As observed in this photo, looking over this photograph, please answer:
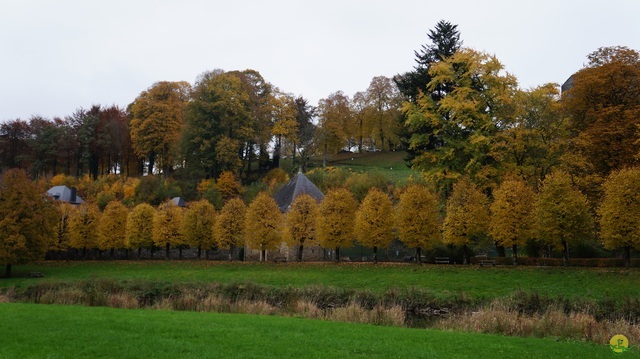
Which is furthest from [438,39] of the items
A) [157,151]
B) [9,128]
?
[9,128]

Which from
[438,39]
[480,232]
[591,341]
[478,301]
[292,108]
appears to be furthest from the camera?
[292,108]

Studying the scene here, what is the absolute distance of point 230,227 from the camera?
42.0 m

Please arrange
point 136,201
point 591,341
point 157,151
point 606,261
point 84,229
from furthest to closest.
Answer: point 157,151
point 136,201
point 84,229
point 606,261
point 591,341

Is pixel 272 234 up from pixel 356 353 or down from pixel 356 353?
up

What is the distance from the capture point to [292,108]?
2793 inches

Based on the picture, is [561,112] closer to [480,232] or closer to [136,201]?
[480,232]

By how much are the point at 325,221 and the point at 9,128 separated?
60512 millimetres

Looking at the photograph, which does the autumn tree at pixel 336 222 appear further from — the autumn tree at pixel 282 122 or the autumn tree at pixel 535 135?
the autumn tree at pixel 282 122

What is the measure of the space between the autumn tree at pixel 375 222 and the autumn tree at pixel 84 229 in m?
24.9

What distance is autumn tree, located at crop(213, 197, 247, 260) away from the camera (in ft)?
137

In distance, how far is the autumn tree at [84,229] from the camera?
45094 millimetres

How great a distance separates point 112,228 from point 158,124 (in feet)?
72.5

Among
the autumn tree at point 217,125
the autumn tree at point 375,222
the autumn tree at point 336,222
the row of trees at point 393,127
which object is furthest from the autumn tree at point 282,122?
the autumn tree at point 375,222

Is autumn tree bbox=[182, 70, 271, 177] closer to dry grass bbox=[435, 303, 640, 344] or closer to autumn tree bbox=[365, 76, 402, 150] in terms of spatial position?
autumn tree bbox=[365, 76, 402, 150]
